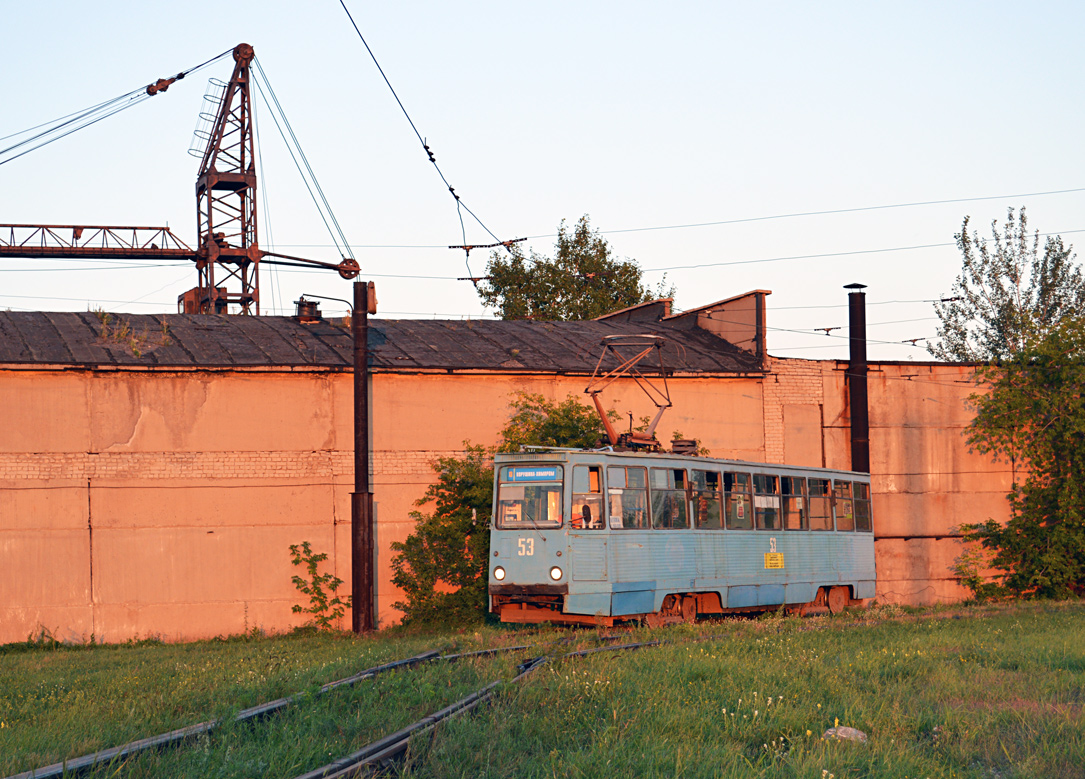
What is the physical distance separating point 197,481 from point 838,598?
1227 cm

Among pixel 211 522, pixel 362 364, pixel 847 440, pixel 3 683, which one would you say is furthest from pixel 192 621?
pixel 847 440

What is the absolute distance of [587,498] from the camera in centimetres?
1527

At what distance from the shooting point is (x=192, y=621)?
1869 cm

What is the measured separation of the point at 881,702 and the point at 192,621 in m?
13.3

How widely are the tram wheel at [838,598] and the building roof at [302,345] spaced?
5162 millimetres

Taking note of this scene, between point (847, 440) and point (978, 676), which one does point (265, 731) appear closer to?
point (978, 676)

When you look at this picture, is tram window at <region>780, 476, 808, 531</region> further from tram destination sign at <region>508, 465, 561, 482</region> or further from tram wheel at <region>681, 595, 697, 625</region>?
tram destination sign at <region>508, 465, 561, 482</region>

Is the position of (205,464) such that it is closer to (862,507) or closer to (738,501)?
(738,501)

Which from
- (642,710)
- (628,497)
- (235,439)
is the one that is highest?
(235,439)

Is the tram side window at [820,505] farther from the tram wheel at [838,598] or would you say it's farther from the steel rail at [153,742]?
the steel rail at [153,742]

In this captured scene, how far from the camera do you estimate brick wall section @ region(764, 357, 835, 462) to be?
76.2 feet

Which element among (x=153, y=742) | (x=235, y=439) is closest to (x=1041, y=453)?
(x=235, y=439)

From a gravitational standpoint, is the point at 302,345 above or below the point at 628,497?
above

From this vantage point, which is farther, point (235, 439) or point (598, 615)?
point (235, 439)
